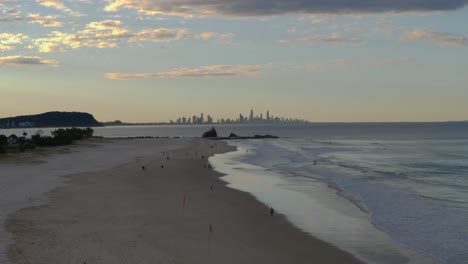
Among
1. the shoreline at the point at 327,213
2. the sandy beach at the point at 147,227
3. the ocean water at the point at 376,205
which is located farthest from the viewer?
the ocean water at the point at 376,205

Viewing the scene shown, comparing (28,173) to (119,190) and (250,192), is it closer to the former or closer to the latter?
(119,190)

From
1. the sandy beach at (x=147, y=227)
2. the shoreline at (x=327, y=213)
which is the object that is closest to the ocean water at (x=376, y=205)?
the shoreline at (x=327, y=213)

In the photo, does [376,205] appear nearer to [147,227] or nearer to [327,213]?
[327,213]

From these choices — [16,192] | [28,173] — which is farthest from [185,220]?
[28,173]

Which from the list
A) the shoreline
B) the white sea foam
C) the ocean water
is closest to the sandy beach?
the shoreline

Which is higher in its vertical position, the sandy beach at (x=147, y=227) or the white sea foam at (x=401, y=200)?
the sandy beach at (x=147, y=227)

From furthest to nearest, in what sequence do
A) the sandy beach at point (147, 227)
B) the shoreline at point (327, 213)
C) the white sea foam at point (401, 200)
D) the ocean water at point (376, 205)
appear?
the white sea foam at point (401, 200) → the ocean water at point (376, 205) → the shoreline at point (327, 213) → the sandy beach at point (147, 227)

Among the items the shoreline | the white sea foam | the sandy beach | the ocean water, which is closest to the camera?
the sandy beach

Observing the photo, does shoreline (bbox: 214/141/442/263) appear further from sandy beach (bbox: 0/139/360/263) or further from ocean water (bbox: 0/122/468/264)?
sandy beach (bbox: 0/139/360/263)

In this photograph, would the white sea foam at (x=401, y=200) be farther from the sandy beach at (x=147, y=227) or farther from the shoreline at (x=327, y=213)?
the sandy beach at (x=147, y=227)

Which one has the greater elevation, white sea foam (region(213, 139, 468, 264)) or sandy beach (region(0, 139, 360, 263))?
sandy beach (region(0, 139, 360, 263))
